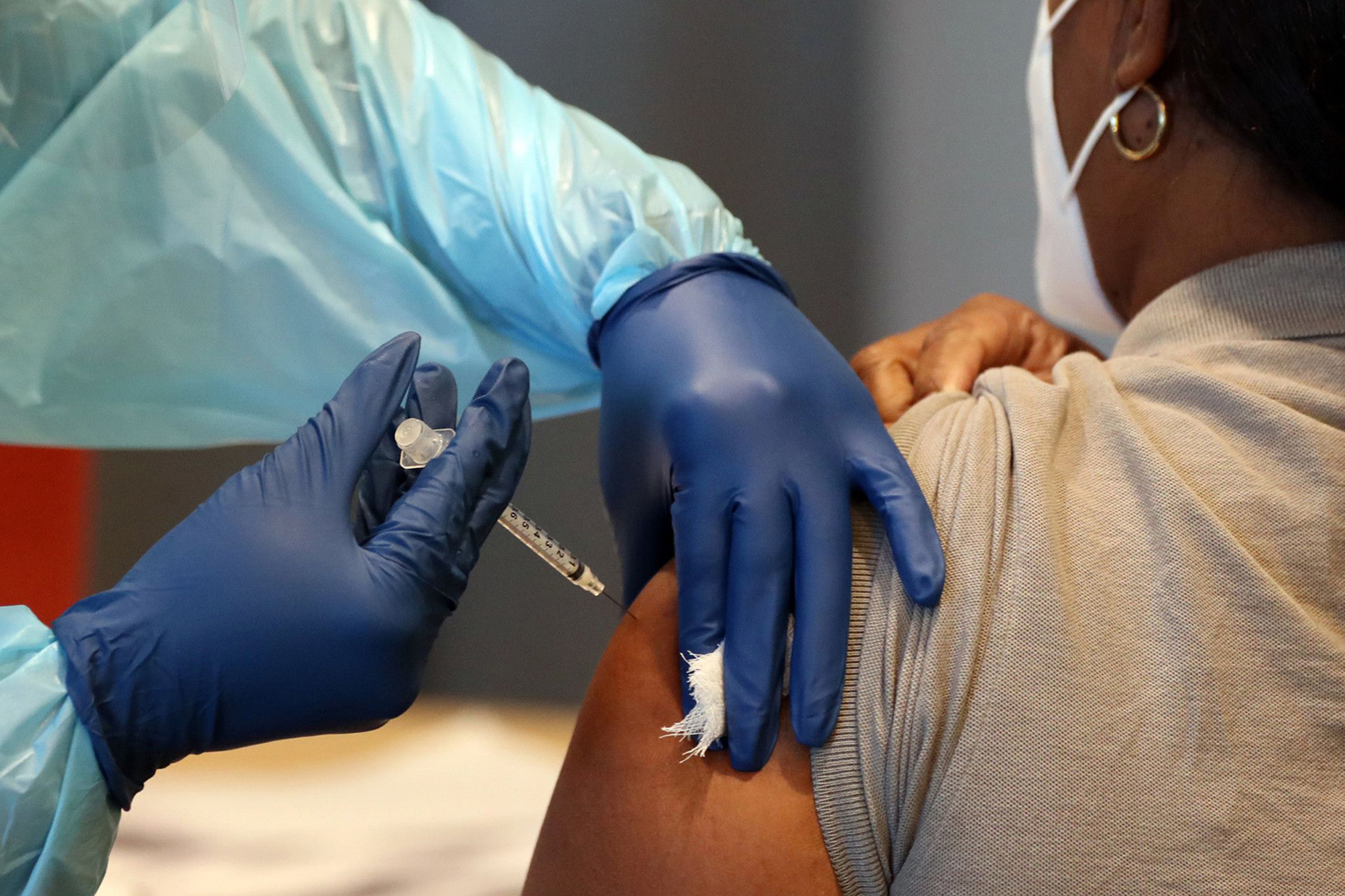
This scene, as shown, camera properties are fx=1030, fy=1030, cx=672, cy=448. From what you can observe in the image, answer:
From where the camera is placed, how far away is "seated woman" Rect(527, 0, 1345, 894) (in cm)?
65

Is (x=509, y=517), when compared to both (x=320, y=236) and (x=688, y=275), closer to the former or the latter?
(x=688, y=275)

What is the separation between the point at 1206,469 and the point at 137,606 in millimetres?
728

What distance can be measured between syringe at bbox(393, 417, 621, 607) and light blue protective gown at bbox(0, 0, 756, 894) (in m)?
0.32

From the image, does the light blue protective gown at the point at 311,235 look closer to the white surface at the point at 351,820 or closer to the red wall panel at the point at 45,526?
the white surface at the point at 351,820

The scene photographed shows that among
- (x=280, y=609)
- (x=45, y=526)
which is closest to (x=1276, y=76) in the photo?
(x=280, y=609)

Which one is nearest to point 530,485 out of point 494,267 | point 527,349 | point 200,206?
point 527,349

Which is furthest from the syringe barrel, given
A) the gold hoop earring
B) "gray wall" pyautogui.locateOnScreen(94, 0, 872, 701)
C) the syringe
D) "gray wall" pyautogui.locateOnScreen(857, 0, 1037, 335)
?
"gray wall" pyautogui.locateOnScreen(857, 0, 1037, 335)

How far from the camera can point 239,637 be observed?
2.24 feet

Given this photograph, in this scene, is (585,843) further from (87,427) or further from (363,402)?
(87,427)

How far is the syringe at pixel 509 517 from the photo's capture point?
0.78 metres

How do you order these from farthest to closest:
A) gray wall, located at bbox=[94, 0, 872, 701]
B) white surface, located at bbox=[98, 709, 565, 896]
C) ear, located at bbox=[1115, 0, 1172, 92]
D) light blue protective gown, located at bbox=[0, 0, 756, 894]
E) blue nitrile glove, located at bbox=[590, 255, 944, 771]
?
gray wall, located at bbox=[94, 0, 872, 701]
white surface, located at bbox=[98, 709, 565, 896]
light blue protective gown, located at bbox=[0, 0, 756, 894]
ear, located at bbox=[1115, 0, 1172, 92]
blue nitrile glove, located at bbox=[590, 255, 944, 771]

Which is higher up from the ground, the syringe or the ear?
the ear

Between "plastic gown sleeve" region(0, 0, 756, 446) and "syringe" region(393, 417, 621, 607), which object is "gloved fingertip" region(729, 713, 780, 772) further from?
"plastic gown sleeve" region(0, 0, 756, 446)

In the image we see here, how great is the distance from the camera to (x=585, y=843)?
757 millimetres
